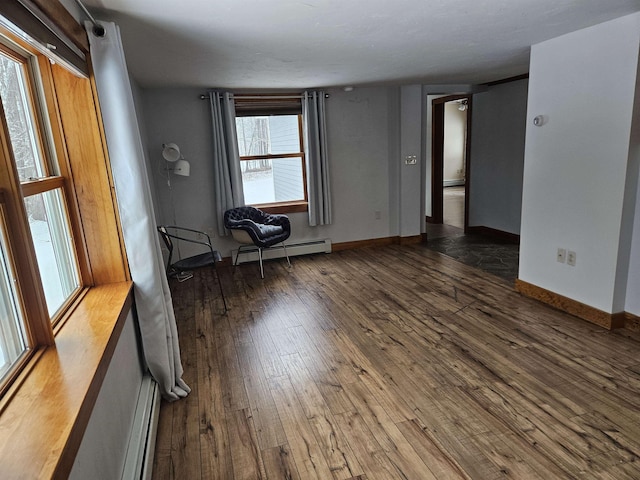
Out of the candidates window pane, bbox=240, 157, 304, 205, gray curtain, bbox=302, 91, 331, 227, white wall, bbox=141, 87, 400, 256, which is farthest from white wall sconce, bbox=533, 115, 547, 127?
window pane, bbox=240, 157, 304, 205

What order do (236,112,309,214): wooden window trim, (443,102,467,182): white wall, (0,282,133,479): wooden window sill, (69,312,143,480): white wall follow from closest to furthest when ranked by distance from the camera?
(0,282,133,479): wooden window sill < (69,312,143,480): white wall < (236,112,309,214): wooden window trim < (443,102,467,182): white wall

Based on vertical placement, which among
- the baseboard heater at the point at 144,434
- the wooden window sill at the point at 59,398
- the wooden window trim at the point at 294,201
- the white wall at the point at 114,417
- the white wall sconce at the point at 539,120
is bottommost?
the baseboard heater at the point at 144,434

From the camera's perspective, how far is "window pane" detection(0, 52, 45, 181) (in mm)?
1501

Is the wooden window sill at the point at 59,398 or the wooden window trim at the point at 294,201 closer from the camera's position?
the wooden window sill at the point at 59,398

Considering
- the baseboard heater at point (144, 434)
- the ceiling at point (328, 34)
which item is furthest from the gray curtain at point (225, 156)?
the baseboard heater at point (144, 434)

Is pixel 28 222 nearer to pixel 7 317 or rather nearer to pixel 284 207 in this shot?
pixel 7 317

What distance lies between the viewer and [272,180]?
5289 millimetres

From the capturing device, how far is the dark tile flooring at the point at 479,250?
4449mm

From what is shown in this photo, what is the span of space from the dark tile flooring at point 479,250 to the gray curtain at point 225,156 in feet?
9.12

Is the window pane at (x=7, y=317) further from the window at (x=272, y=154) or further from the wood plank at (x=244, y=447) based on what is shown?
the window at (x=272, y=154)

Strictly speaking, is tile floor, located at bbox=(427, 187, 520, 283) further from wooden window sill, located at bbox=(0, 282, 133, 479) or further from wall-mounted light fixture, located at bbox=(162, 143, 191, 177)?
wooden window sill, located at bbox=(0, 282, 133, 479)

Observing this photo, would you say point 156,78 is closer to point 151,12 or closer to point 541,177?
point 151,12

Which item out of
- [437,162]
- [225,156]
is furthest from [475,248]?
[225,156]

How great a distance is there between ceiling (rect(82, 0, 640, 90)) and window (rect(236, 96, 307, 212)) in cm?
95
